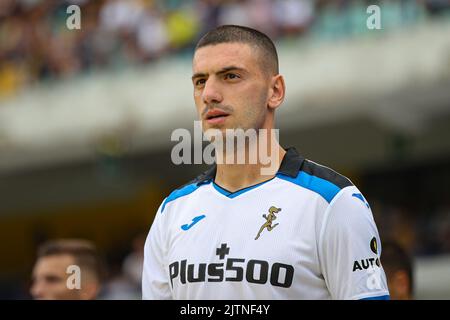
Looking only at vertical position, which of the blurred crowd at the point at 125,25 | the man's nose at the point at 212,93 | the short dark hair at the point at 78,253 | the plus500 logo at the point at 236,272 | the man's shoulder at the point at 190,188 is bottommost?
the plus500 logo at the point at 236,272

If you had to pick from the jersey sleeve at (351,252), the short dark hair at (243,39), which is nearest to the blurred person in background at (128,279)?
the short dark hair at (243,39)

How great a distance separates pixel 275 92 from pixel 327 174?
42cm

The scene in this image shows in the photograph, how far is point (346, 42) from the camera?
14031 mm

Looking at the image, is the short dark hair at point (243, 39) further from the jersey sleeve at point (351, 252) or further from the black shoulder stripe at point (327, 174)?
the jersey sleeve at point (351, 252)

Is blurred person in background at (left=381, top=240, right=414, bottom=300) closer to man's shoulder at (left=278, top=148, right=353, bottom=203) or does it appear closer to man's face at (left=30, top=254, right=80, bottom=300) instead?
man's shoulder at (left=278, top=148, right=353, bottom=203)

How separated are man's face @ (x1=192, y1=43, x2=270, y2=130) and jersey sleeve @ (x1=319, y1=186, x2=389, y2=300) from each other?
1.77 ft

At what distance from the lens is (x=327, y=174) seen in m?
3.99

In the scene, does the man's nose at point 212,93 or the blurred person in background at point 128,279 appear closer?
the man's nose at point 212,93

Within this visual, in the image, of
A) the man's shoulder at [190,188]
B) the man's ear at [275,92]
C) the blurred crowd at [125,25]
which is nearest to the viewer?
the man's ear at [275,92]

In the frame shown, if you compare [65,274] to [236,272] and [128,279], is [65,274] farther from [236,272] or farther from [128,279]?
[128,279]

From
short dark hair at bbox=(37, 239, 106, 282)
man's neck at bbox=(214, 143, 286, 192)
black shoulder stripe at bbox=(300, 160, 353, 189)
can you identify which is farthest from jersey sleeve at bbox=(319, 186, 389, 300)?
short dark hair at bbox=(37, 239, 106, 282)

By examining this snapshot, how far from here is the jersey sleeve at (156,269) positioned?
4.08 m
